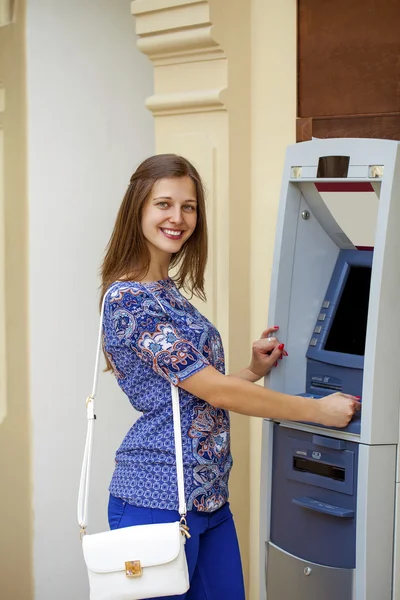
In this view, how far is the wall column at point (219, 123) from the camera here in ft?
10.8

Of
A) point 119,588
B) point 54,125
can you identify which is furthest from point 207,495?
point 54,125

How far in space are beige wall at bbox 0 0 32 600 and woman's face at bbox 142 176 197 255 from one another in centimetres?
197

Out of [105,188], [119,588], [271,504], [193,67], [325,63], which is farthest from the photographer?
[105,188]

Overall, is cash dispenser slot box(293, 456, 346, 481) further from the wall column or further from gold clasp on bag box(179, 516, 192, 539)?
the wall column

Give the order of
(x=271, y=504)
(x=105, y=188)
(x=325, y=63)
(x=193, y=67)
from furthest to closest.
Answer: (x=105, y=188)
(x=193, y=67)
(x=325, y=63)
(x=271, y=504)

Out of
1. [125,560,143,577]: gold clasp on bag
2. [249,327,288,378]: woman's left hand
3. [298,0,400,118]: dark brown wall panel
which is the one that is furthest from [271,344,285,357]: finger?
[298,0,400,118]: dark brown wall panel

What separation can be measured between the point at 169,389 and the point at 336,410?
431mm

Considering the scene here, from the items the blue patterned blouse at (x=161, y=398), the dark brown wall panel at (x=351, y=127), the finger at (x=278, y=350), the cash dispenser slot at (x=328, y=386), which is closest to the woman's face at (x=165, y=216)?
the blue patterned blouse at (x=161, y=398)

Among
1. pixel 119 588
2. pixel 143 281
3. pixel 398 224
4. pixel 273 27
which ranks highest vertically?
pixel 273 27

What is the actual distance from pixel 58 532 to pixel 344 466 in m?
2.32

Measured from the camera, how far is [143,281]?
2.44 metres

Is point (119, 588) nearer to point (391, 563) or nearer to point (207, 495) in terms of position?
point (207, 495)

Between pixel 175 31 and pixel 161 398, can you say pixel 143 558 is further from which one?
pixel 175 31

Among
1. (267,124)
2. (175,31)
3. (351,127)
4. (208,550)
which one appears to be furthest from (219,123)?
(208,550)
